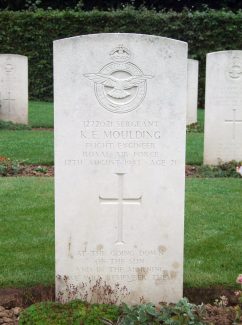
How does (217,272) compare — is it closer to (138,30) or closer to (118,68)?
(118,68)

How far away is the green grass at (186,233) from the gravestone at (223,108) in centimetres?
158

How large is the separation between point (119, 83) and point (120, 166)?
530 millimetres

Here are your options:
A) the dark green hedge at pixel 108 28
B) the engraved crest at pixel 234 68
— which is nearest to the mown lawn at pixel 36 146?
the engraved crest at pixel 234 68

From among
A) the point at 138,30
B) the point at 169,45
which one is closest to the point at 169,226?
the point at 169,45

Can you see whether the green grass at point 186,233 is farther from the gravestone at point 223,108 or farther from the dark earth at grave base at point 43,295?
the gravestone at point 223,108

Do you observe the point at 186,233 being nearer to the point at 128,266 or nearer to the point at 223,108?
the point at 128,266

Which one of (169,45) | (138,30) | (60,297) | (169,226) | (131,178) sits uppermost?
(138,30)

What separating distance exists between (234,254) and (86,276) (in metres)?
1.55

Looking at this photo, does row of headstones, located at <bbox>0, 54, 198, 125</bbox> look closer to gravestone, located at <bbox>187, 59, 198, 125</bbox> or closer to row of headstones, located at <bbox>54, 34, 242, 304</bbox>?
gravestone, located at <bbox>187, 59, 198, 125</bbox>

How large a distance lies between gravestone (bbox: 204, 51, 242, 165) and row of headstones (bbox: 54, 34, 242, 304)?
17.4 feet

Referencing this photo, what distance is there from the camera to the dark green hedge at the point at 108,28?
19.0 m

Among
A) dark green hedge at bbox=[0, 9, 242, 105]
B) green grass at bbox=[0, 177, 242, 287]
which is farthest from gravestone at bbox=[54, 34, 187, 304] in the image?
dark green hedge at bbox=[0, 9, 242, 105]

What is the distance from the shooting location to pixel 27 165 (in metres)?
9.52

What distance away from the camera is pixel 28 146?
10977mm
